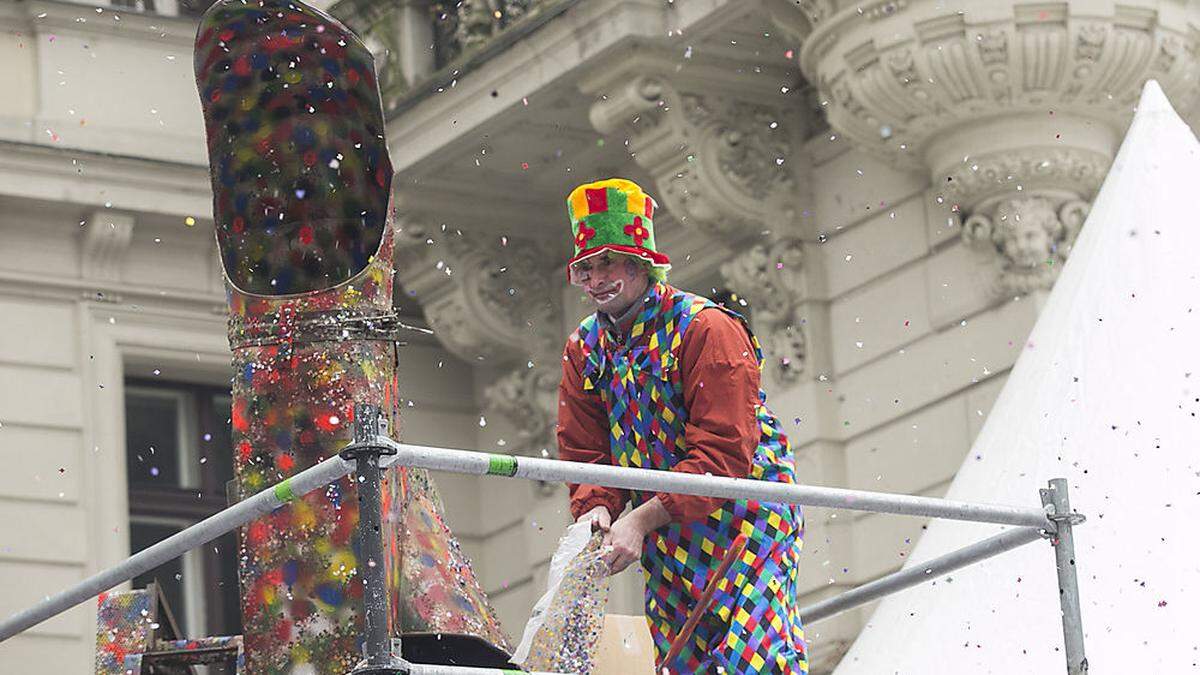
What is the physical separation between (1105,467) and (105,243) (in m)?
7.12

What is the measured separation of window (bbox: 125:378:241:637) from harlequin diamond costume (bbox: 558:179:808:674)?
7.39 m

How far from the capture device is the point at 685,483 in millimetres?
5047

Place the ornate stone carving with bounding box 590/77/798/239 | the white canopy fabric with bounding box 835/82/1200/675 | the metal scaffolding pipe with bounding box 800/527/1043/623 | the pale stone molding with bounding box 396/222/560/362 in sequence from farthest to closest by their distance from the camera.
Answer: the pale stone molding with bounding box 396/222/560/362 < the ornate stone carving with bounding box 590/77/798/239 < the white canopy fabric with bounding box 835/82/1200/675 < the metal scaffolding pipe with bounding box 800/527/1043/623

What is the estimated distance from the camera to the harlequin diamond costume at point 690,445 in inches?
211

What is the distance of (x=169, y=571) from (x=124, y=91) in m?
2.05

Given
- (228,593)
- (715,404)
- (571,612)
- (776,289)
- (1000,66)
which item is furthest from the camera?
(228,593)

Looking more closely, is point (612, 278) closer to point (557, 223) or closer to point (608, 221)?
point (608, 221)

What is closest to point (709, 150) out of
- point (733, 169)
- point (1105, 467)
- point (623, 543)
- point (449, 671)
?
point (733, 169)

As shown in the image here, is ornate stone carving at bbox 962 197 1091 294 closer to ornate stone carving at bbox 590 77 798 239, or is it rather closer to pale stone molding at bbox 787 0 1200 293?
pale stone molding at bbox 787 0 1200 293

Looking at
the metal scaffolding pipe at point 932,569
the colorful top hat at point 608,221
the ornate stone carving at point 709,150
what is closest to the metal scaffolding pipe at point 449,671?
the colorful top hat at point 608,221

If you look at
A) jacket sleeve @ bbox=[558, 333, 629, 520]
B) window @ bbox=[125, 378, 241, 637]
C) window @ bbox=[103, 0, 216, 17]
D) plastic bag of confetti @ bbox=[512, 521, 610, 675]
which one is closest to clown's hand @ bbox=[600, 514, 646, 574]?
plastic bag of confetti @ bbox=[512, 521, 610, 675]

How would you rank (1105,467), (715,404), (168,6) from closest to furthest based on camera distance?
(715,404) → (1105,467) → (168,6)

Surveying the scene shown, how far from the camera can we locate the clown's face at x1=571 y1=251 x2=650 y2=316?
5500 mm

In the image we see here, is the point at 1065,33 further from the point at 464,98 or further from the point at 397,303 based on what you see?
the point at 397,303
